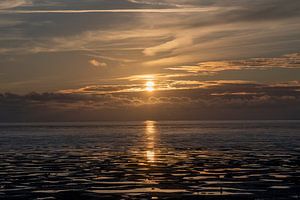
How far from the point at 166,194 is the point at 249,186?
22.1 feet

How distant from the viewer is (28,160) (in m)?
58.7

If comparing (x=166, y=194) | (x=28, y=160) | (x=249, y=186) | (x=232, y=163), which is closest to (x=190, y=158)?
(x=232, y=163)

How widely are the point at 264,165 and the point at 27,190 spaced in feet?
82.3

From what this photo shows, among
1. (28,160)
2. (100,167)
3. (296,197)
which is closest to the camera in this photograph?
(296,197)

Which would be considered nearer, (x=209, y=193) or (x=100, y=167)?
(x=209, y=193)

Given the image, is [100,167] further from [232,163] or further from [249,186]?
[249,186]

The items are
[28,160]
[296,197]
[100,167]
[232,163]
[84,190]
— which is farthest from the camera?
[28,160]

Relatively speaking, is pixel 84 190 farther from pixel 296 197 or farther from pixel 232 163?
pixel 232 163

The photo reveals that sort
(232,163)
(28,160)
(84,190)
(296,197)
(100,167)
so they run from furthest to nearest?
(28,160) < (232,163) < (100,167) < (84,190) < (296,197)

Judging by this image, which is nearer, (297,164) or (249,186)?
(249,186)

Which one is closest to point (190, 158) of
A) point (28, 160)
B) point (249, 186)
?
point (28, 160)

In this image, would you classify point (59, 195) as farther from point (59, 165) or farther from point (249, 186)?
point (59, 165)

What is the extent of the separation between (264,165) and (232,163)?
3.37m

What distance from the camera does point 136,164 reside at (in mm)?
53281
